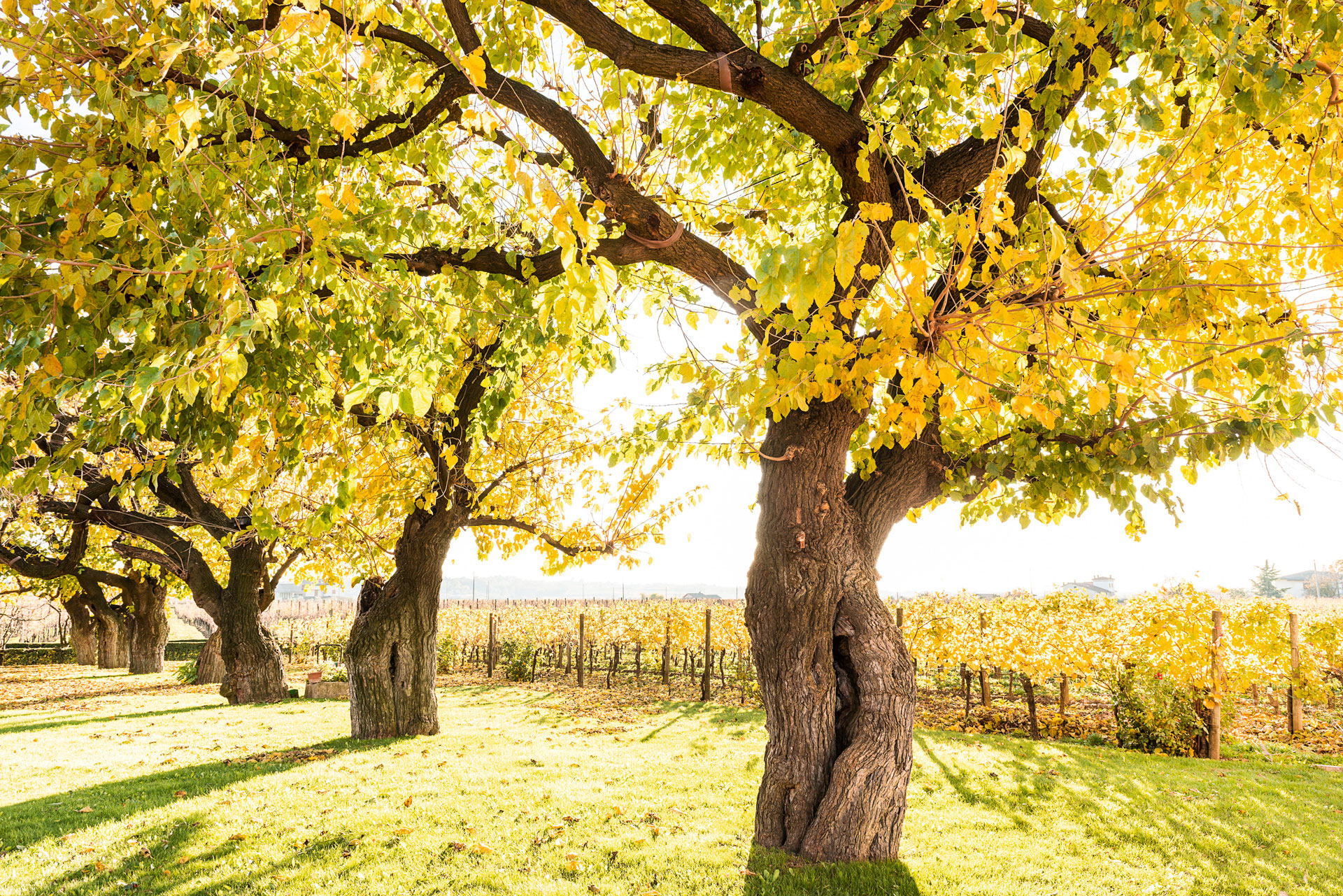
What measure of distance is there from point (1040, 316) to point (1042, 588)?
18633 mm

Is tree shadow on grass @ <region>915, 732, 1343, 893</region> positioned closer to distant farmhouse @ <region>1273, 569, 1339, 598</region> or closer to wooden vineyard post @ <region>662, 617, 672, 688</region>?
wooden vineyard post @ <region>662, 617, 672, 688</region>

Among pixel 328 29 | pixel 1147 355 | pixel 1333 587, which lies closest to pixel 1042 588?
pixel 1147 355

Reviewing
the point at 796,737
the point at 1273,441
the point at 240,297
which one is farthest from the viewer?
the point at 796,737

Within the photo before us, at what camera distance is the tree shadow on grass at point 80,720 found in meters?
10.4

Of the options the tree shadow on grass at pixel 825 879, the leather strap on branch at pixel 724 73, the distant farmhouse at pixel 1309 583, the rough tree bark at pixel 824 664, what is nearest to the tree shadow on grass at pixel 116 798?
the tree shadow on grass at pixel 825 879

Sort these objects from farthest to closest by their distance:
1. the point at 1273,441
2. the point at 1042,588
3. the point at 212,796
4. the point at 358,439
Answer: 1. the point at 1042,588
2. the point at 358,439
3. the point at 212,796
4. the point at 1273,441

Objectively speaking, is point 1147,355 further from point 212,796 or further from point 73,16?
point 212,796

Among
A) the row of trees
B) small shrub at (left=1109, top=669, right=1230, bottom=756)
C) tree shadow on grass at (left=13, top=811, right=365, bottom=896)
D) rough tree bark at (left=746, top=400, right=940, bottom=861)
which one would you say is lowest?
small shrub at (left=1109, top=669, right=1230, bottom=756)

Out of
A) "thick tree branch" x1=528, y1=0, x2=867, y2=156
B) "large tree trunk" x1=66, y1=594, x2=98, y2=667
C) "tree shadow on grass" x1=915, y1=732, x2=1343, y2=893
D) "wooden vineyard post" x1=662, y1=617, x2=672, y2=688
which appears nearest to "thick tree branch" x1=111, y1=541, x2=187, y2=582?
"wooden vineyard post" x1=662, y1=617, x2=672, y2=688

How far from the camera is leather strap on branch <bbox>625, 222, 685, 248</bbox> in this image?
381 cm

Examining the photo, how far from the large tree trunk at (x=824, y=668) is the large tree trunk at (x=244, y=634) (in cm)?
1209

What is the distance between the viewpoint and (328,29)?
14.3ft

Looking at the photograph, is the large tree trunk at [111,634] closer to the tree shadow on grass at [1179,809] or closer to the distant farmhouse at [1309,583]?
the tree shadow on grass at [1179,809]

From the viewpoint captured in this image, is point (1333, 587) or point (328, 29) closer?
point (328, 29)
